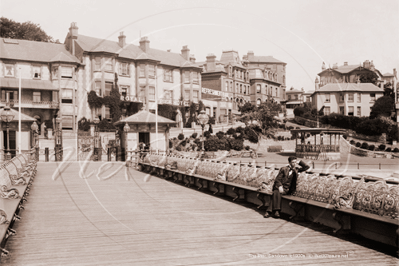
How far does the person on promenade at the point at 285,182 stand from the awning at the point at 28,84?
5150 cm

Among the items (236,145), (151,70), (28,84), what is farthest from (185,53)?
(28,84)

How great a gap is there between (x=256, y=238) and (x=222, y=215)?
97.0 inches

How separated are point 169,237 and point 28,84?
53.9 m

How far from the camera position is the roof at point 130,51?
60969 millimetres

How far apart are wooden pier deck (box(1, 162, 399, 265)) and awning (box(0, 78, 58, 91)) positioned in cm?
4698

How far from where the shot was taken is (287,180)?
977 centimetres

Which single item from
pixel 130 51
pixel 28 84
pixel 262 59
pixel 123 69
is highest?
pixel 262 59

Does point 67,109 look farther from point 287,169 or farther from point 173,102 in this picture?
point 287,169

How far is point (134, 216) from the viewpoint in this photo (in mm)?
9992

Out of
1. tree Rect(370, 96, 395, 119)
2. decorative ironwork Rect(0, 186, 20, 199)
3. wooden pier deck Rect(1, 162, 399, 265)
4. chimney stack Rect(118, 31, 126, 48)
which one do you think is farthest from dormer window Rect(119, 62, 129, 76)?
decorative ironwork Rect(0, 186, 20, 199)

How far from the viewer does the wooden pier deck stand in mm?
6371

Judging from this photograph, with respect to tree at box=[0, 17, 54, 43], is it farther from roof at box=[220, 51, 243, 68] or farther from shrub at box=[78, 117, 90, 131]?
roof at box=[220, 51, 243, 68]

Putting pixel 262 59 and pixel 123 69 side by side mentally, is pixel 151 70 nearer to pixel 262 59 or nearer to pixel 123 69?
pixel 123 69

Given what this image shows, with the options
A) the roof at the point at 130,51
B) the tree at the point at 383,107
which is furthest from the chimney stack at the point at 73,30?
the tree at the point at 383,107
